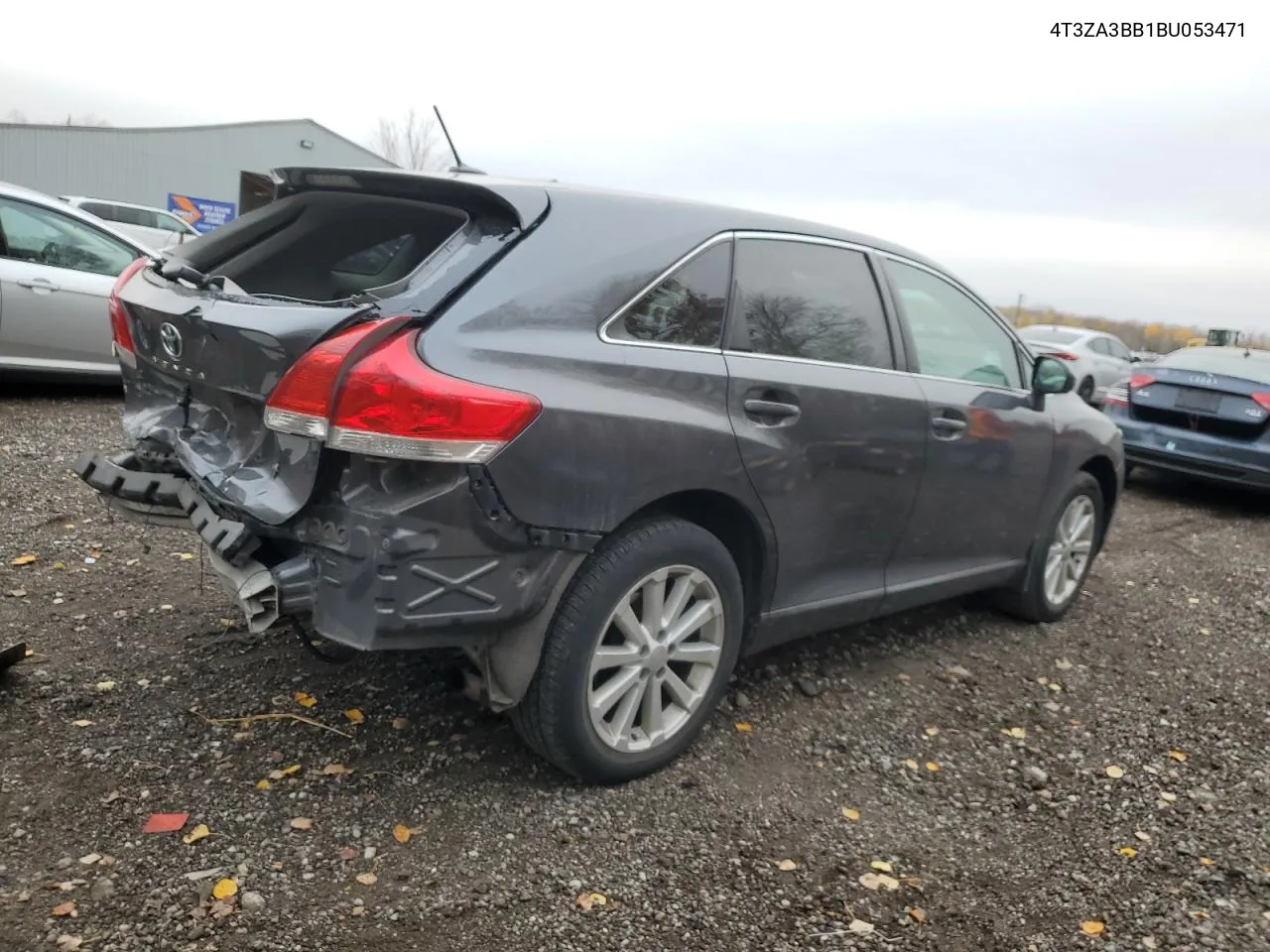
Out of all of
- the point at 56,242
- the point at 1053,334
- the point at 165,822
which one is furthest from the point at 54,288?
the point at 1053,334

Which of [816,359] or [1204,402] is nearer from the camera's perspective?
[816,359]

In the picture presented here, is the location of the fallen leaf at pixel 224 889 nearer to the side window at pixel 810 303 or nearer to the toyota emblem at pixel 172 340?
the toyota emblem at pixel 172 340

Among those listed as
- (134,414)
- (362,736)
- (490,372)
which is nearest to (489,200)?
(490,372)

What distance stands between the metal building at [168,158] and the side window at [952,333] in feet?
109

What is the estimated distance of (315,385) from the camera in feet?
8.12

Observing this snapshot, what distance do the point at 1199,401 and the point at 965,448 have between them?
16.8 ft

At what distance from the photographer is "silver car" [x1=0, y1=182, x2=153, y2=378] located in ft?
23.2

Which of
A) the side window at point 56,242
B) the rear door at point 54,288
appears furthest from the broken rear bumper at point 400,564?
the side window at point 56,242

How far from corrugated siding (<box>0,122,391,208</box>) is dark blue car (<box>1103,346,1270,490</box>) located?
101ft

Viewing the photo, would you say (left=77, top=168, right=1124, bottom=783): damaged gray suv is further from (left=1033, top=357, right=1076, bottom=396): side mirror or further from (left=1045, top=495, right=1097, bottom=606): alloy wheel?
(left=1045, top=495, right=1097, bottom=606): alloy wheel

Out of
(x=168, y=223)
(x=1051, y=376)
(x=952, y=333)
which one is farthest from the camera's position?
(x=168, y=223)

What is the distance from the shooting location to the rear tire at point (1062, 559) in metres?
4.72

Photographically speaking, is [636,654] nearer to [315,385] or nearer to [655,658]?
[655,658]

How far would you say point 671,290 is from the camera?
3020 millimetres
